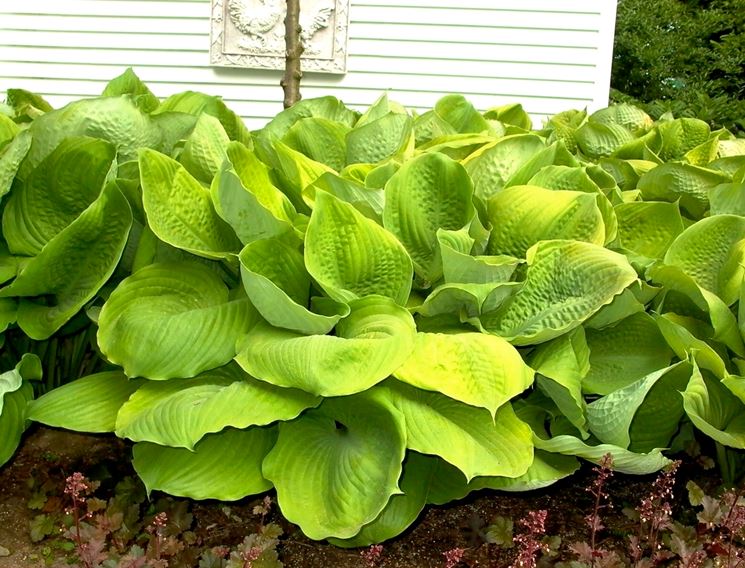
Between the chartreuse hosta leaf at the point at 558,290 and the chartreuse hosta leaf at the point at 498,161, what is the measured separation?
0.32 metres

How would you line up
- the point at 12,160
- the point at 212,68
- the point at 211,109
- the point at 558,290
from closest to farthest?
1. the point at 558,290
2. the point at 12,160
3. the point at 211,109
4. the point at 212,68

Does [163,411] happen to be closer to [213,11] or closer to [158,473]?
[158,473]

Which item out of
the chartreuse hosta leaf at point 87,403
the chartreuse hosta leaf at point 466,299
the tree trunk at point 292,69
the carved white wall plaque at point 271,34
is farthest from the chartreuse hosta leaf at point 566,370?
the carved white wall plaque at point 271,34

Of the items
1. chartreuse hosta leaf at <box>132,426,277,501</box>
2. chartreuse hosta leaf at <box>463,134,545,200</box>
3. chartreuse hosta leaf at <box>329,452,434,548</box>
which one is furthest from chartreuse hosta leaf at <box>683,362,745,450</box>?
chartreuse hosta leaf at <box>132,426,277,501</box>

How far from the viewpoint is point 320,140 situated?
83.9 inches

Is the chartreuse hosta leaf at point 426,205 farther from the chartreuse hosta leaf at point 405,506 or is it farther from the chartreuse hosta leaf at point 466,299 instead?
the chartreuse hosta leaf at point 405,506

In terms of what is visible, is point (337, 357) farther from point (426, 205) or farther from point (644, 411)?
point (644, 411)

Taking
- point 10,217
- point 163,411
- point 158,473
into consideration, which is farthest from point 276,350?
point 10,217

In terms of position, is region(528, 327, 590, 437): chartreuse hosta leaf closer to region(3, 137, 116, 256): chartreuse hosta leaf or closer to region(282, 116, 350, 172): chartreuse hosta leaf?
region(282, 116, 350, 172): chartreuse hosta leaf

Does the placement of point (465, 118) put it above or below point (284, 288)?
above

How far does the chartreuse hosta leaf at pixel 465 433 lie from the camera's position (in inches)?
55.1

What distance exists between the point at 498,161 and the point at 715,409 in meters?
0.71

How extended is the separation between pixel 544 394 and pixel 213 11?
8560 mm

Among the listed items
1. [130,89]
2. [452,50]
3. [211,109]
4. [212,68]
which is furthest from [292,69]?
[212,68]
